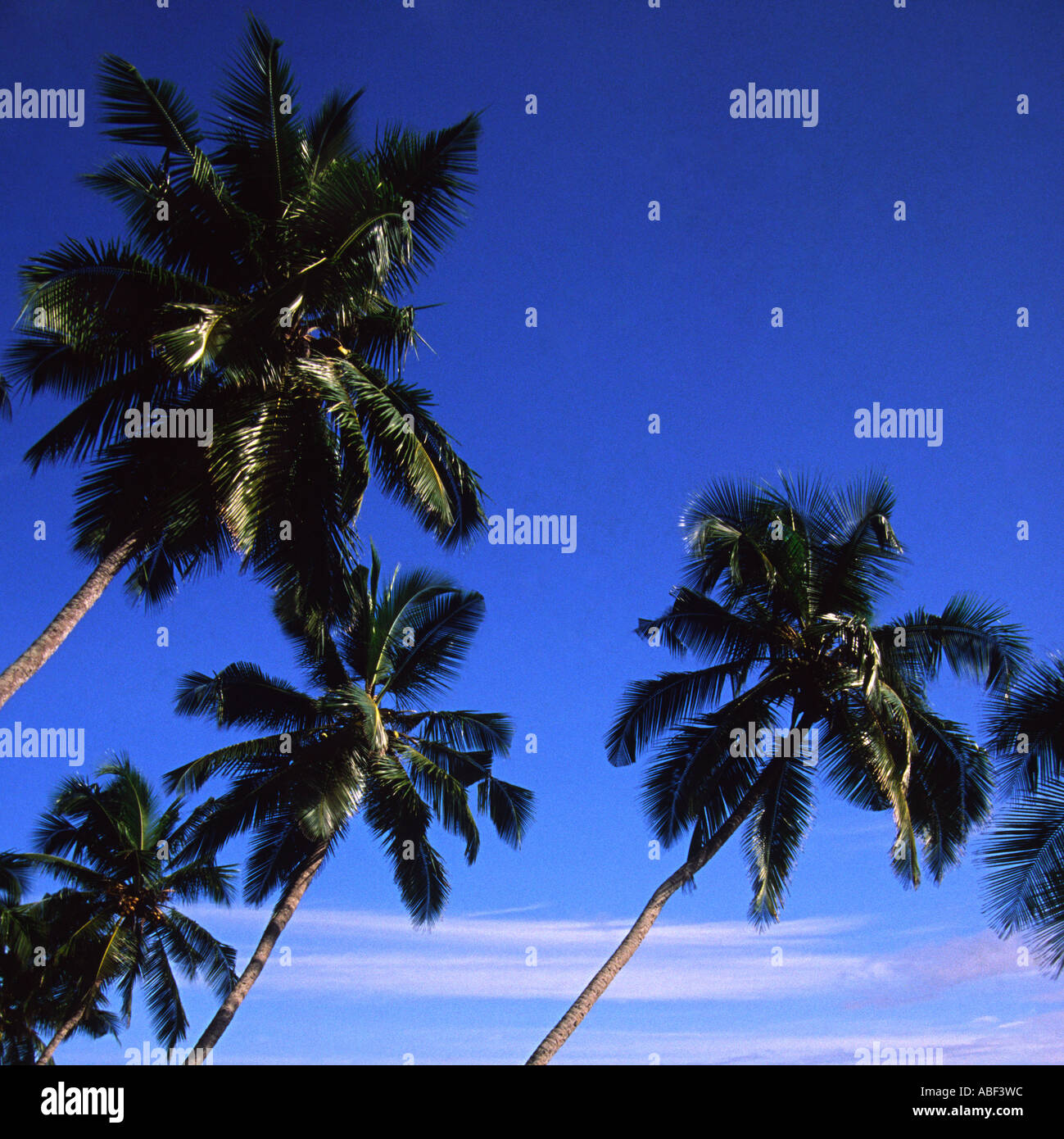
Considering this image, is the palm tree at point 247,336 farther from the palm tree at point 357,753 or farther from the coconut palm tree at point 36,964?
the coconut palm tree at point 36,964

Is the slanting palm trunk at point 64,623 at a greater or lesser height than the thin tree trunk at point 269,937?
greater

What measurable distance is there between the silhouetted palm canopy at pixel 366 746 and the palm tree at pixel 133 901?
536 cm

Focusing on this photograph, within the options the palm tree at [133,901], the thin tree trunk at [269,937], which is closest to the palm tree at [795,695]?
the thin tree trunk at [269,937]

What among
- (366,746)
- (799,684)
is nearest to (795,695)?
(799,684)

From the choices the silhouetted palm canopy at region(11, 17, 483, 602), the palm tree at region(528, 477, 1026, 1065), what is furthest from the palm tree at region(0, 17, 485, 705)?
the palm tree at region(528, 477, 1026, 1065)

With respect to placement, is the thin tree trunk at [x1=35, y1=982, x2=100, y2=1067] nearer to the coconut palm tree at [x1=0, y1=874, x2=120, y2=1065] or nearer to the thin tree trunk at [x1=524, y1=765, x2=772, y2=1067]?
the coconut palm tree at [x1=0, y1=874, x2=120, y2=1065]

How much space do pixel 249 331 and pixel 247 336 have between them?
78 mm

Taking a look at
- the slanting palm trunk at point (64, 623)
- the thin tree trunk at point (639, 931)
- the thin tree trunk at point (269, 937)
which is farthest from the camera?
the thin tree trunk at point (269, 937)

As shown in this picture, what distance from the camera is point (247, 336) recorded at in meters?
13.3

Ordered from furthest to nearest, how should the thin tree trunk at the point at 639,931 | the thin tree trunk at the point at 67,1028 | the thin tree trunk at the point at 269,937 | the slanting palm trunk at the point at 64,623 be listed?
the thin tree trunk at the point at 67,1028 < the thin tree trunk at the point at 269,937 < the thin tree trunk at the point at 639,931 < the slanting palm trunk at the point at 64,623

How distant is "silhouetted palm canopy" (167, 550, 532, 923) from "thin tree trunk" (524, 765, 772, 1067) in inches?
173

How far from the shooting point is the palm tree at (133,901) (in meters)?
23.6
